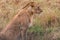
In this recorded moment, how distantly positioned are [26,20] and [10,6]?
1.19 metres

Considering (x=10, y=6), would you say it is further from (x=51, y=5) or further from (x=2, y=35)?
(x=2, y=35)

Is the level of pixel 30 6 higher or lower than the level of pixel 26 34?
higher

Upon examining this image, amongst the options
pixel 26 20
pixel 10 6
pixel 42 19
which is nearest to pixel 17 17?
pixel 26 20

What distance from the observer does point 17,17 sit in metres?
3.90

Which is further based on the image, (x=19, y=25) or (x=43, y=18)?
(x=43, y=18)

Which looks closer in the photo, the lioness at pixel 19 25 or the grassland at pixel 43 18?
the lioness at pixel 19 25

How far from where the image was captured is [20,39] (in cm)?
399

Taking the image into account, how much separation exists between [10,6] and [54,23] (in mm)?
1004

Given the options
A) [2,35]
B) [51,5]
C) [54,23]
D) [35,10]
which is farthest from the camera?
[51,5]

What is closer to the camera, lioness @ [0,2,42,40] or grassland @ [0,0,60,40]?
lioness @ [0,2,42,40]

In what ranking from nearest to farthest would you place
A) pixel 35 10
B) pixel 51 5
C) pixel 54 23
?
pixel 35 10
pixel 54 23
pixel 51 5

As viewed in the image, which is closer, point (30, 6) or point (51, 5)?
point (30, 6)

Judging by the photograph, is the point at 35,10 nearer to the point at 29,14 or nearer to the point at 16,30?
the point at 29,14

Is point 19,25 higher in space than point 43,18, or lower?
higher
